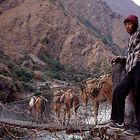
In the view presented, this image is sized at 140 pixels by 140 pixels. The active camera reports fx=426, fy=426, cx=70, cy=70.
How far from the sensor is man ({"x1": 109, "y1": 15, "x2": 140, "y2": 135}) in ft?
14.0

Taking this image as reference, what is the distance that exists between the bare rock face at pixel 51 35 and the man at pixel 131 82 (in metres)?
45.5

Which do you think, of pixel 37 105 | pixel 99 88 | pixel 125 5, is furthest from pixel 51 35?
pixel 125 5

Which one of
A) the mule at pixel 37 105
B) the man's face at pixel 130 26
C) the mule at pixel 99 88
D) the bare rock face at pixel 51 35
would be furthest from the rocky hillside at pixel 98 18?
the man's face at pixel 130 26

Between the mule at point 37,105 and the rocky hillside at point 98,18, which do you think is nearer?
the mule at point 37,105

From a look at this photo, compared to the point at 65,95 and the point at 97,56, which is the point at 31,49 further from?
the point at 65,95

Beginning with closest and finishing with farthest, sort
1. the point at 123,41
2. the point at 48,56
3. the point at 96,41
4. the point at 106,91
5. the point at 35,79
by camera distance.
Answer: the point at 106,91 → the point at 35,79 → the point at 48,56 → the point at 96,41 → the point at 123,41

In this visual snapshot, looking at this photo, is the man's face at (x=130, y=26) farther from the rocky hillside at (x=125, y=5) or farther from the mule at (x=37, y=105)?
the rocky hillside at (x=125, y=5)

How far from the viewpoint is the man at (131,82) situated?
14.0 feet

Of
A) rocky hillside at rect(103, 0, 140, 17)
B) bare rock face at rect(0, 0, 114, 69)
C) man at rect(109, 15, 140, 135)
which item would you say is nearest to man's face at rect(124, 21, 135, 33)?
man at rect(109, 15, 140, 135)

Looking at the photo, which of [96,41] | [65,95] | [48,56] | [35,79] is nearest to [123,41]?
[96,41]

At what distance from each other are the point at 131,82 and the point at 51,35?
48893 mm

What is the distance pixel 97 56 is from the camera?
51.2m

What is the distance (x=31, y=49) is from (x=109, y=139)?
4695 cm

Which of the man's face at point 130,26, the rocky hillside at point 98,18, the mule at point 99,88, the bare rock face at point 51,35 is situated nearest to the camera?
the man's face at point 130,26
